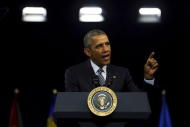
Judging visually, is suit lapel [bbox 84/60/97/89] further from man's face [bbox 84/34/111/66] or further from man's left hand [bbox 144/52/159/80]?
man's left hand [bbox 144/52/159/80]

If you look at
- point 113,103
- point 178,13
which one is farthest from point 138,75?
point 113,103

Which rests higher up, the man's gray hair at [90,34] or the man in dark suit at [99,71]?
the man's gray hair at [90,34]

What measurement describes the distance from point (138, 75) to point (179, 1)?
196 centimetres

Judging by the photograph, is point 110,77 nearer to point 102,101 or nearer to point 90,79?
point 90,79

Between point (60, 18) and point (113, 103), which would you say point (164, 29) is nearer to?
point (60, 18)

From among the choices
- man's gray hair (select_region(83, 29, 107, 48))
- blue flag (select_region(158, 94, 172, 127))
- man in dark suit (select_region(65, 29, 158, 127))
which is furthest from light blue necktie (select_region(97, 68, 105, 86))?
blue flag (select_region(158, 94, 172, 127))

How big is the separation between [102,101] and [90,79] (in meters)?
0.31

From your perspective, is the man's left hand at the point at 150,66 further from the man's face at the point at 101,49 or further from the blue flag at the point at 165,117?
the blue flag at the point at 165,117

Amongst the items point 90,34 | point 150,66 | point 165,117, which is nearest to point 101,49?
point 90,34

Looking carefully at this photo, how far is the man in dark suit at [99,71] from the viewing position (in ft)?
7.54

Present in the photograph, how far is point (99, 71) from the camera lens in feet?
7.95

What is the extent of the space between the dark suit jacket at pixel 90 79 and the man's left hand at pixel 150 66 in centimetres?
19

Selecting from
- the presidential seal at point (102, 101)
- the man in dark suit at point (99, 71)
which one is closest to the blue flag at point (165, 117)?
the man in dark suit at point (99, 71)

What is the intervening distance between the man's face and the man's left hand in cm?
20
